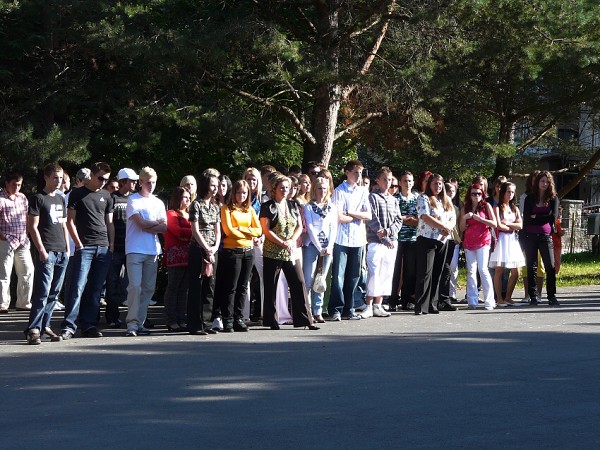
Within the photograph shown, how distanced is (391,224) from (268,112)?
8713 mm

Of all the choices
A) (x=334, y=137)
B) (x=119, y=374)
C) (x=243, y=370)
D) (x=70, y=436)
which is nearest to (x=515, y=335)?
(x=243, y=370)

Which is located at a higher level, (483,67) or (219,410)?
(483,67)

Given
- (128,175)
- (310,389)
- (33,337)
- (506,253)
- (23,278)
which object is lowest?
(310,389)

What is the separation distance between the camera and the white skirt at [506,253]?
55.0 ft

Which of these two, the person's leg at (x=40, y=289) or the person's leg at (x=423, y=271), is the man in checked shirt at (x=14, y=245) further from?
the person's leg at (x=423, y=271)

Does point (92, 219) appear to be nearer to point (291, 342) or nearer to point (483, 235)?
point (291, 342)

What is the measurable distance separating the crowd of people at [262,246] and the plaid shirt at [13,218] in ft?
0.06

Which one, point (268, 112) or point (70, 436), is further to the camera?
Answer: point (268, 112)

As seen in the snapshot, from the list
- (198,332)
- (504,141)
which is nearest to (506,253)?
(198,332)

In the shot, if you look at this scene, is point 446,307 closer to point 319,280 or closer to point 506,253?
point 506,253

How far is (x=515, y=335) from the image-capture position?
40.5 ft

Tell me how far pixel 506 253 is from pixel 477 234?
0.64 metres

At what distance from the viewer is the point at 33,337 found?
38.5 feet

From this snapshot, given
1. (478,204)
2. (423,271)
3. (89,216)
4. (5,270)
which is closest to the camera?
(89,216)
